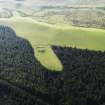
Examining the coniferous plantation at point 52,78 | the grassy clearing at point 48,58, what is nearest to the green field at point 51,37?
the grassy clearing at point 48,58

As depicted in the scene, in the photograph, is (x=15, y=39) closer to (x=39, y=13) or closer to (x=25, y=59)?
(x=25, y=59)

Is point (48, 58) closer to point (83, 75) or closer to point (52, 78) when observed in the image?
point (52, 78)

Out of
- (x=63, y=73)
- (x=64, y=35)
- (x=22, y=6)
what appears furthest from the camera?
(x=22, y=6)

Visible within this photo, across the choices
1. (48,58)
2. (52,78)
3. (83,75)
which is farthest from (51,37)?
(83,75)

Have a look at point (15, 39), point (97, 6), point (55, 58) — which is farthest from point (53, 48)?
point (97, 6)

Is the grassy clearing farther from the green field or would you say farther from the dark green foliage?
the dark green foliage
